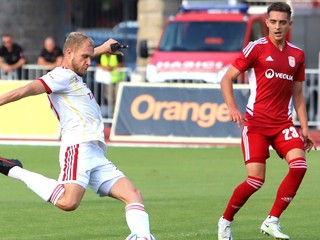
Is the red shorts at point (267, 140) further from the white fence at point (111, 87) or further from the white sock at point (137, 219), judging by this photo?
the white fence at point (111, 87)

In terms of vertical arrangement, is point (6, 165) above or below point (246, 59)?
below

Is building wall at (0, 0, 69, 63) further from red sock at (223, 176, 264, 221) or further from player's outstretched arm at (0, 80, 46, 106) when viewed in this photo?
player's outstretched arm at (0, 80, 46, 106)

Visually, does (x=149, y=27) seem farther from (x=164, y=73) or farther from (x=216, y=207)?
(x=216, y=207)

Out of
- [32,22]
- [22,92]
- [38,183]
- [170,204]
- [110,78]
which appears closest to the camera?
[22,92]

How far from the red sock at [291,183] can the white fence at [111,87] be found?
42.6ft

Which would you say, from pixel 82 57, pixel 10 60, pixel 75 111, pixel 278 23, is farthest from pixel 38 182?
pixel 10 60

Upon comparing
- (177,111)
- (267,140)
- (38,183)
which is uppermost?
(267,140)

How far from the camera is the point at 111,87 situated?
2509 cm

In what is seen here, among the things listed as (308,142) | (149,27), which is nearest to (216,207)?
(308,142)

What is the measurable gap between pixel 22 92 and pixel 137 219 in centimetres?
137

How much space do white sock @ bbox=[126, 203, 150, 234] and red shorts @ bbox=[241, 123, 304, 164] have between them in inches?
61.8

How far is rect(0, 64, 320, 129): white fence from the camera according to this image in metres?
24.3

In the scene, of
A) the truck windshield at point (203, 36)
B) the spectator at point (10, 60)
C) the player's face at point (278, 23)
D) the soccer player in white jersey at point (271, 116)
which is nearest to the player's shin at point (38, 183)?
the soccer player in white jersey at point (271, 116)

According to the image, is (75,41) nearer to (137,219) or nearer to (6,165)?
(6,165)
